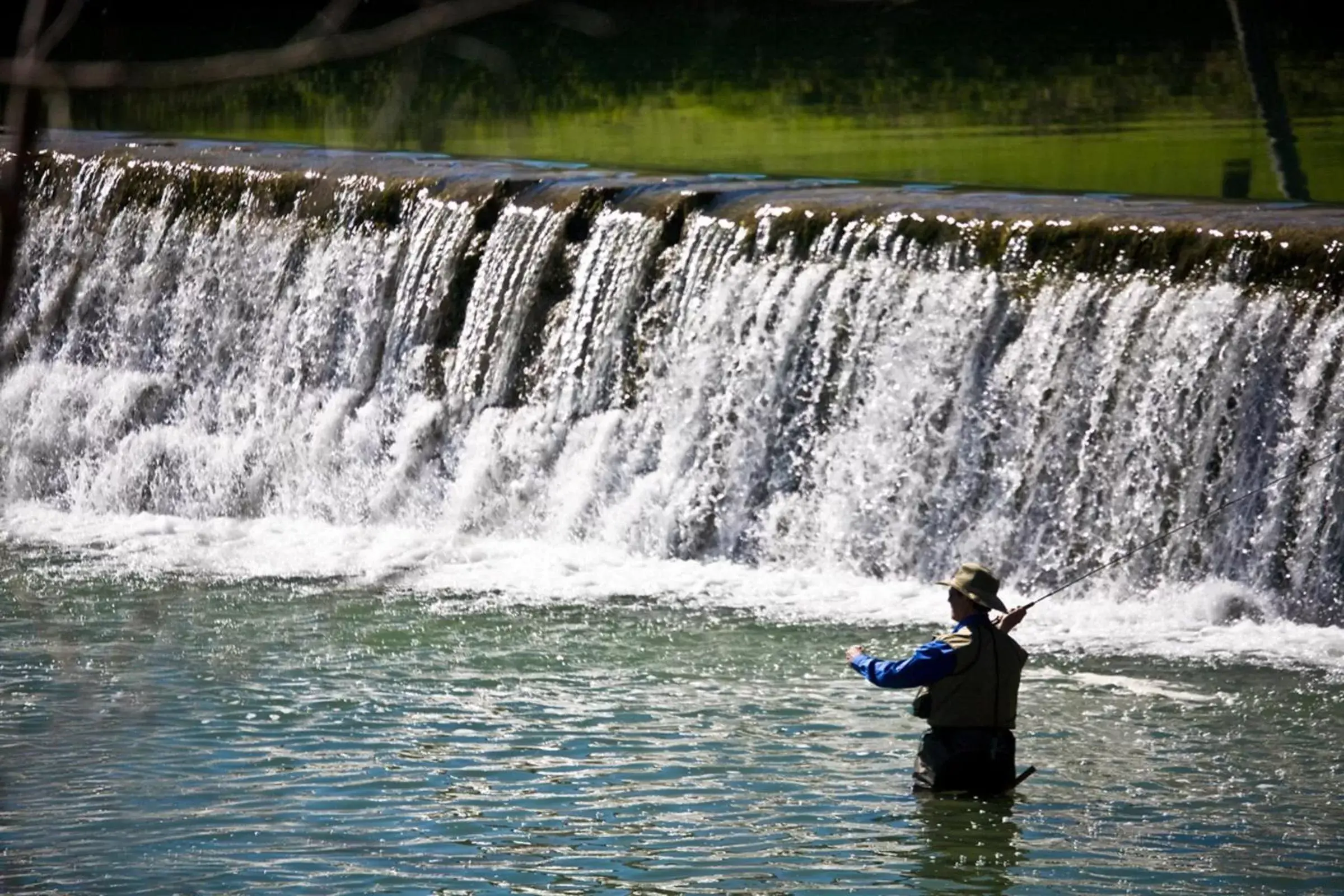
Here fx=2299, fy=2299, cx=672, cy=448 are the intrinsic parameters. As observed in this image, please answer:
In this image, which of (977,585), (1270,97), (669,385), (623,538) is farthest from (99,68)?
(1270,97)

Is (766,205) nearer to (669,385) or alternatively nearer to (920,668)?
(669,385)

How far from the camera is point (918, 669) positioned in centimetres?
684

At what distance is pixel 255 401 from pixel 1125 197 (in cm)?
600

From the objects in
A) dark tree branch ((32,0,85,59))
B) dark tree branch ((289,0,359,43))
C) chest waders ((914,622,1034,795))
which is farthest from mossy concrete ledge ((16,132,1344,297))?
dark tree branch ((32,0,85,59))

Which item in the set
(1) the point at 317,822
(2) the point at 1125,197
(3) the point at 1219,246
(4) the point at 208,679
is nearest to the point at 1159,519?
(3) the point at 1219,246

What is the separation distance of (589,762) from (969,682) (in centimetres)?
170

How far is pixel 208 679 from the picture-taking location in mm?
9547

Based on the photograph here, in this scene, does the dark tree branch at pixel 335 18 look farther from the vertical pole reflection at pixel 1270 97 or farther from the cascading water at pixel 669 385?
the vertical pole reflection at pixel 1270 97

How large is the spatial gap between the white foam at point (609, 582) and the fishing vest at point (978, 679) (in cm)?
222

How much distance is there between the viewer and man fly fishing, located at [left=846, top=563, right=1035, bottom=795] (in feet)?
22.6

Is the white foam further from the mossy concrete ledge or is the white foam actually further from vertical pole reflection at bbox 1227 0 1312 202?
vertical pole reflection at bbox 1227 0 1312 202

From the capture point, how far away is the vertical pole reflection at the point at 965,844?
6621 millimetres

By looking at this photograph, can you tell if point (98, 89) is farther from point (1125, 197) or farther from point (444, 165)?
point (444, 165)

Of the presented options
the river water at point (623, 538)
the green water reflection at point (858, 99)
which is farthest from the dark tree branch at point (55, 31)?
the green water reflection at point (858, 99)
